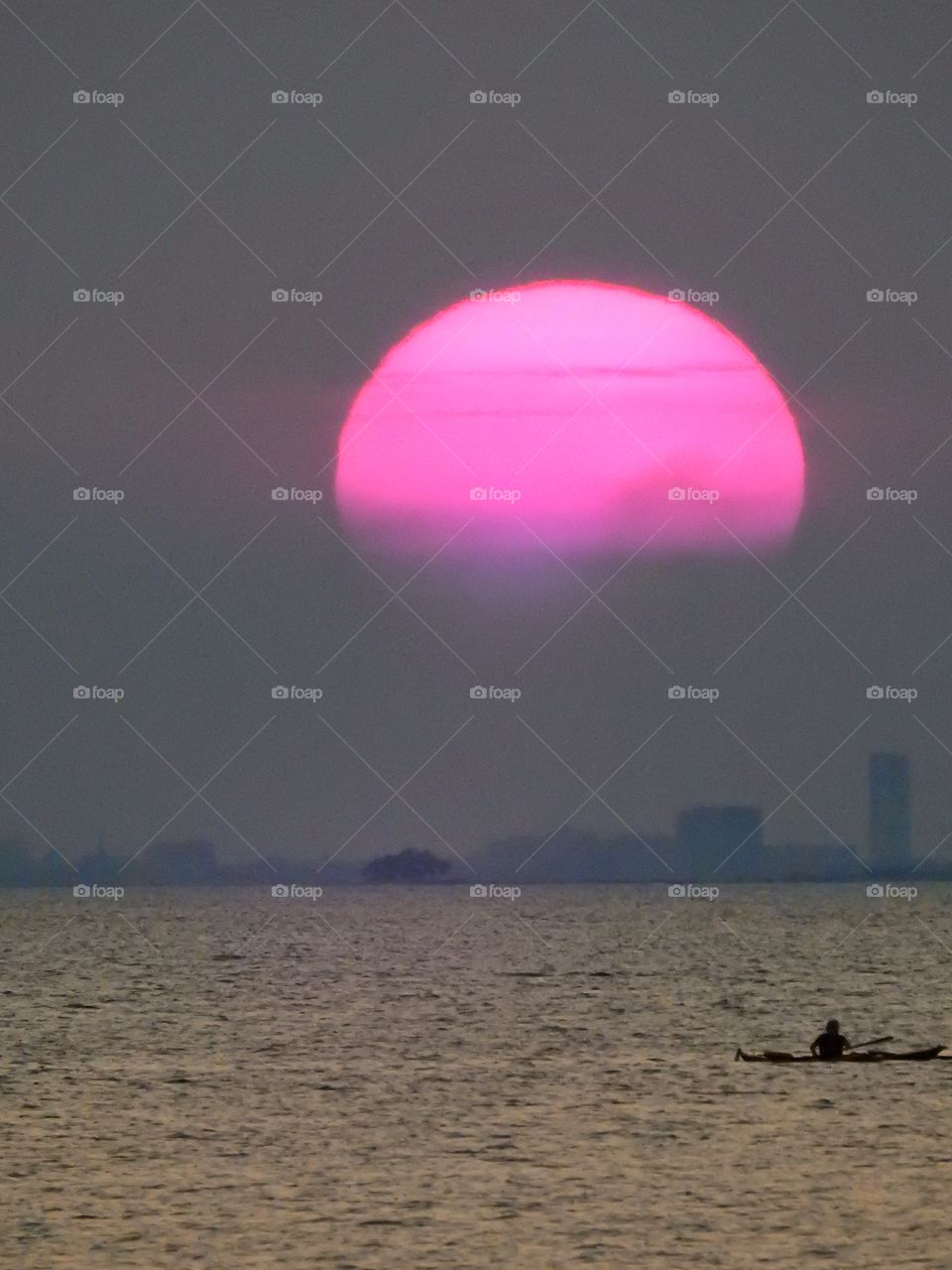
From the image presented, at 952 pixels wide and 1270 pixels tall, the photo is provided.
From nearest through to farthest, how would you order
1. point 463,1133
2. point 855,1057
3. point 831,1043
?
point 463,1133
point 831,1043
point 855,1057

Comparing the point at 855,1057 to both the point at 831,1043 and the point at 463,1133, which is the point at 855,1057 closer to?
the point at 831,1043

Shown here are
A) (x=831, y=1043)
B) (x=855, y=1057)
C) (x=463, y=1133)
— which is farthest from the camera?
(x=855, y=1057)

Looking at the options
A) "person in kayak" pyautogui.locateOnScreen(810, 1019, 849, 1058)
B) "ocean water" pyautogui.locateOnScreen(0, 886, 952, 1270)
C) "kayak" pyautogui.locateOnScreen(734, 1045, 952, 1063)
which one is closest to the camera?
"ocean water" pyautogui.locateOnScreen(0, 886, 952, 1270)

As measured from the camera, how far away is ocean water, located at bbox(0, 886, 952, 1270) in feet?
106

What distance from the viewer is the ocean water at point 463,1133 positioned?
3238 centimetres

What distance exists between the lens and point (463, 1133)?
147 feet

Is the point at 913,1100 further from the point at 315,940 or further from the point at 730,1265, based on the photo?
the point at 315,940

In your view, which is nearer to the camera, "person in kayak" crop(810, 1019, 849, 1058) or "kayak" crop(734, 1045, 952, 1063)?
"person in kayak" crop(810, 1019, 849, 1058)

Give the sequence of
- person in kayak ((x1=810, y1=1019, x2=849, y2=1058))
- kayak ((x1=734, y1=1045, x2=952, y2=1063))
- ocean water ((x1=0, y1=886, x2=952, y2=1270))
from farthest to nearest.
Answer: kayak ((x1=734, y1=1045, x2=952, y2=1063)) → person in kayak ((x1=810, y1=1019, x2=849, y2=1058)) → ocean water ((x1=0, y1=886, x2=952, y2=1270))

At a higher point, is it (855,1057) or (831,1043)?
(831,1043)

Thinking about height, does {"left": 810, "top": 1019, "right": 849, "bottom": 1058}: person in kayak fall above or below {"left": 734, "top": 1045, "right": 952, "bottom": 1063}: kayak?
above

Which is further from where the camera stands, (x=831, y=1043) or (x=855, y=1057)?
(x=855, y=1057)

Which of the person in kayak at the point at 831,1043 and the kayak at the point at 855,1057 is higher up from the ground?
the person in kayak at the point at 831,1043

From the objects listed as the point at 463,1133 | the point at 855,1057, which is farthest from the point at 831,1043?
the point at 463,1133
